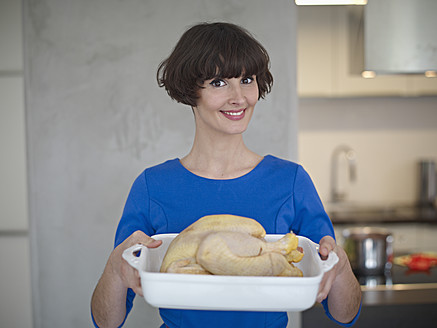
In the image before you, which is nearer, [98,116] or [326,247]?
[326,247]

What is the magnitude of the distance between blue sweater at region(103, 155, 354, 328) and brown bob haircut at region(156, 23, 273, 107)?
0.21 metres

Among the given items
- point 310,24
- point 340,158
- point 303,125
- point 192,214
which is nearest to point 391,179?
point 340,158

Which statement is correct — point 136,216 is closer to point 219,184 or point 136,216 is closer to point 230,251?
point 219,184

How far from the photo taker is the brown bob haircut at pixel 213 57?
996 mm

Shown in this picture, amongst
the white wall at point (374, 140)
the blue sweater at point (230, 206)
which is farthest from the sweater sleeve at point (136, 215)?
the white wall at point (374, 140)

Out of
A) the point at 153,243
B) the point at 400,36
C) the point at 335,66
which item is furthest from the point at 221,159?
the point at 335,66

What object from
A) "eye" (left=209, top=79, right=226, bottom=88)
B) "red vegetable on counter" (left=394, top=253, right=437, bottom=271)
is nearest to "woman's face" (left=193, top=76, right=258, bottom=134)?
"eye" (left=209, top=79, right=226, bottom=88)

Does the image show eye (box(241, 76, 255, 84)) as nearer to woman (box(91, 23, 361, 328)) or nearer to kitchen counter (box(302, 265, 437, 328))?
woman (box(91, 23, 361, 328))

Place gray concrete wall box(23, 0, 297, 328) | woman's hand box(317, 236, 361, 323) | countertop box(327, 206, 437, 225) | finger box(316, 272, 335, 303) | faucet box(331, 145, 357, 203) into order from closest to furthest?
finger box(316, 272, 335, 303), woman's hand box(317, 236, 361, 323), gray concrete wall box(23, 0, 297, 328), countertop box(327, 206, 437, 225), faucet box(331, 145, 357, 203)

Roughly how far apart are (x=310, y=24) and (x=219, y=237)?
281 centimetres

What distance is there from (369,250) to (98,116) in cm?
121

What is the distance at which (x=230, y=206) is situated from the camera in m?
1.07

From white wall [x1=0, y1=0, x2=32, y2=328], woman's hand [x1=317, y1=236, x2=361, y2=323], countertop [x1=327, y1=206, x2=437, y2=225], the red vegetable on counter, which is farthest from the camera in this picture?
countertop [x1=327, y1=206, x2=437, y2=225]

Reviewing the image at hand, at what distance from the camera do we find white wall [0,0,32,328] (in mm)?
1787
